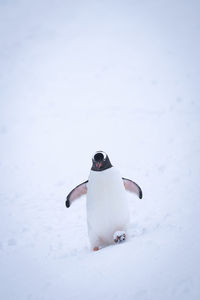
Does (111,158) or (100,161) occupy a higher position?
(111,158)

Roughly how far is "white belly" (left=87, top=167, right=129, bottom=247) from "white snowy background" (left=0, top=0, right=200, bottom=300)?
15 centimetres

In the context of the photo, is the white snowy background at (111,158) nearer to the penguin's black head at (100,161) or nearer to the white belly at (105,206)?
the white belly at (105,206)

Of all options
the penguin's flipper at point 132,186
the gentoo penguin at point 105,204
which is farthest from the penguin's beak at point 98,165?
the penguin's flipper at point 132,186

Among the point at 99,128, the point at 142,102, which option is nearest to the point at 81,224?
the point at 99,128

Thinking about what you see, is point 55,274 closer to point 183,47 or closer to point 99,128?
point 99,128

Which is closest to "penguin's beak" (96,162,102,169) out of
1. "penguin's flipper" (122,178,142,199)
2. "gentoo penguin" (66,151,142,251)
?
"gentoo penguin" (66,151,142,251)

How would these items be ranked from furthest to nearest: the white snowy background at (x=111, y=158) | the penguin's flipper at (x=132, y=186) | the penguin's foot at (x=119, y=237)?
the penguin's flipper at (x=132, y=186), the penguin's foot at (x=119, y=237), the white snowy background at (x=111, y=158)

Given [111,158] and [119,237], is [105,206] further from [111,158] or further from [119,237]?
[111,158]

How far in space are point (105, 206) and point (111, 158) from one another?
2.28 meters

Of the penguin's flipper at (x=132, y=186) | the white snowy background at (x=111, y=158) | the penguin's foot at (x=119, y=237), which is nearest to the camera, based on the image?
the white snowy background at (x=111, y=158)

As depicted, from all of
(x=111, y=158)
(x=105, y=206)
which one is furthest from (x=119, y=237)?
(x=111, y=158)

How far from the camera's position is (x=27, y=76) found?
360 inches

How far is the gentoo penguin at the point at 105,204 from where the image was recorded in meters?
1.72

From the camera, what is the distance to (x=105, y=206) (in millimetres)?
1758
